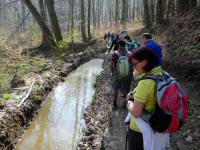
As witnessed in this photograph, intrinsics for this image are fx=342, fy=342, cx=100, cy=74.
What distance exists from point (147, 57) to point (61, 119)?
7.12 meters

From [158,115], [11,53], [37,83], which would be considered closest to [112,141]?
[158,115]

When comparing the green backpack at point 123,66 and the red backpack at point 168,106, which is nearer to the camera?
the red backpack at point 168,106

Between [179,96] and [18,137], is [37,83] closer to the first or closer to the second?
[18,137]

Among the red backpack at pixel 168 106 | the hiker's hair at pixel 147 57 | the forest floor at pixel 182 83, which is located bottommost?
the forest floor at pixel 182 83

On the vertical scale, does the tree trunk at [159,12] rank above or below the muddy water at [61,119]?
above

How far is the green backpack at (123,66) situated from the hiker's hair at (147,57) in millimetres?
5082

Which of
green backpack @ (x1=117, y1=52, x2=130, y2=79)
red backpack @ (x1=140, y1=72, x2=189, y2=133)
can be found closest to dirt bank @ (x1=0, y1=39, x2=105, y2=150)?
green backpack @ (x1=117, y1=52, x2=130, y2=79)

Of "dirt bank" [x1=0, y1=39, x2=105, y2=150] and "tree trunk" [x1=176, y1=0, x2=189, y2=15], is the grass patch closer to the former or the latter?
"dirt bank" [x1=0, y1=39, x2=105, y2=150]

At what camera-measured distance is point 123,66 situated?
924cm

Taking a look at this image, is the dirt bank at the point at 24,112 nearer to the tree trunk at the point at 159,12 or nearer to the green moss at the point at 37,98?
the green moss at the point at 37,98

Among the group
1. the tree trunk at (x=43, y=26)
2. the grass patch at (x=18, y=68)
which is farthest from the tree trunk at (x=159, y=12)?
the grass patch at (x=18, y=68)

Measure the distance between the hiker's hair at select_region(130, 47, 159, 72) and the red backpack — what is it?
13cm

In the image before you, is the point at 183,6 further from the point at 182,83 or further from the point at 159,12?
the point at 182,83

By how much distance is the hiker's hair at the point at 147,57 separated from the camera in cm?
404
